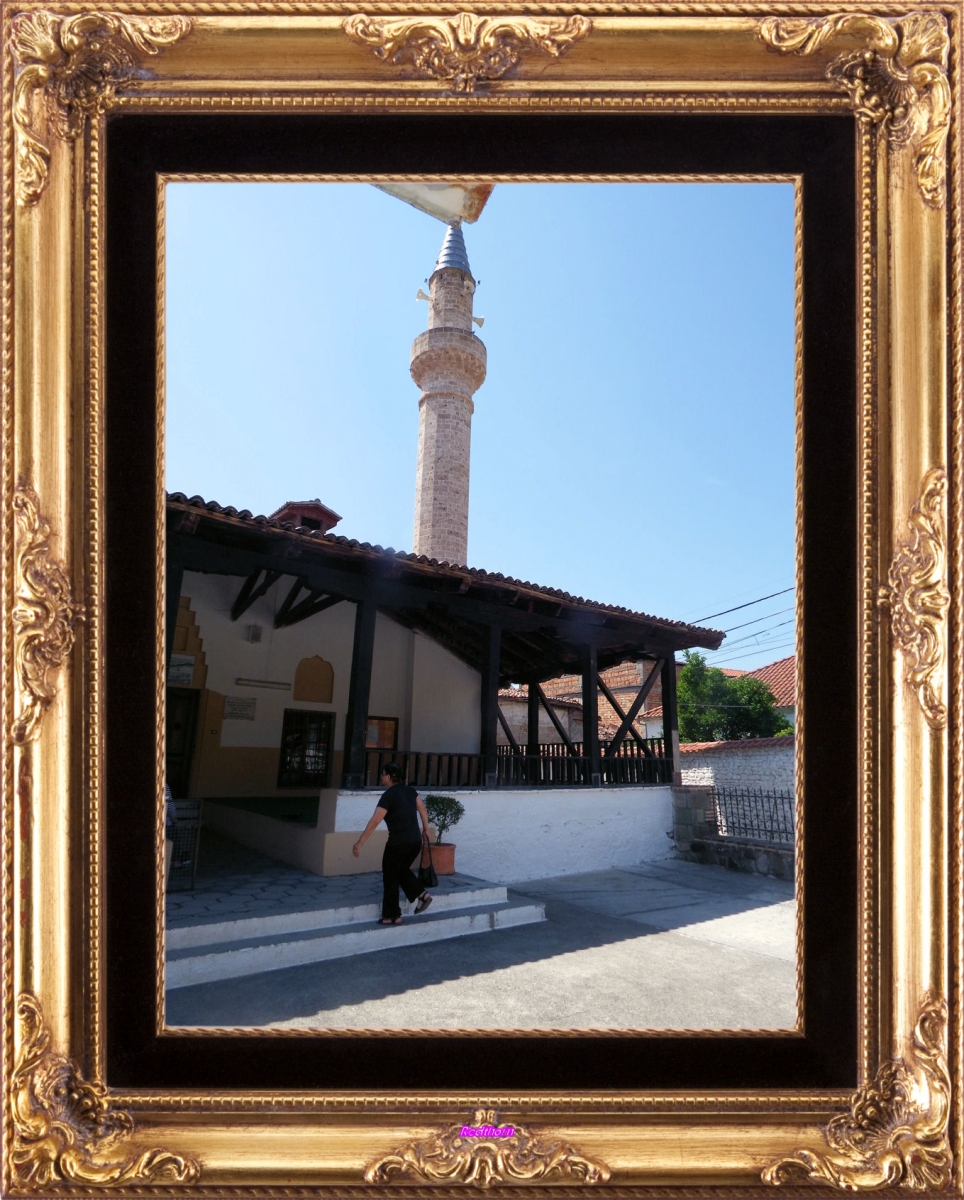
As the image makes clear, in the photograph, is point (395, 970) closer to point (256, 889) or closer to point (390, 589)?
point (256, 889)

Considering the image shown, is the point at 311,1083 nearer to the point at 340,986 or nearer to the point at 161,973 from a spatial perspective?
the point at 161,973

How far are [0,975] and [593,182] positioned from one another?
2.85 metres

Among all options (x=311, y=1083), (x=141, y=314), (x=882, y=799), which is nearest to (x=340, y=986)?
(x=311, y=1083)

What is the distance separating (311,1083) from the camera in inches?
77.4

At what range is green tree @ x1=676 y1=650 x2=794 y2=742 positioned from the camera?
755 centimetres

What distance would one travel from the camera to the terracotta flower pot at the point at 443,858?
7.53 meters

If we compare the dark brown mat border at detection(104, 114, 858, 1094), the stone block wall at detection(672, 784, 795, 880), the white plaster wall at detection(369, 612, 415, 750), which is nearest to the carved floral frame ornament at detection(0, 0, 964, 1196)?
the dark brown mat border at detection(104, 114, 858, 1094)

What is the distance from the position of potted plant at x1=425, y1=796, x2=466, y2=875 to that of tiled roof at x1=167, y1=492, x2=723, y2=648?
Result: 2658 mm

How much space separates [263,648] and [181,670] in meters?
1.25

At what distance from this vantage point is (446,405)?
17.1 meters

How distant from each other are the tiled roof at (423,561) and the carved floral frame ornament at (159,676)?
8.20 ft

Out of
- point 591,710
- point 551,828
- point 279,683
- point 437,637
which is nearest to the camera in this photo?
point 551,828

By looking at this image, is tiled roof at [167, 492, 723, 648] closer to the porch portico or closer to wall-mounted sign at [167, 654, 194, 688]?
the porch portico

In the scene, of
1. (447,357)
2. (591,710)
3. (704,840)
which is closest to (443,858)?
(591,710)
